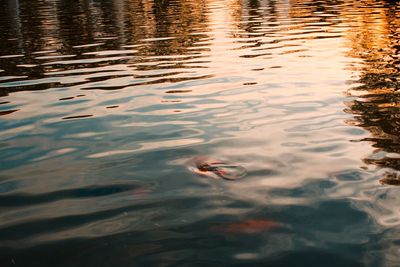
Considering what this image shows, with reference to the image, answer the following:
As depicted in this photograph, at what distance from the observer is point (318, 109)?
7.81 m

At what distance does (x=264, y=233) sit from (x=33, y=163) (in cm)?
368

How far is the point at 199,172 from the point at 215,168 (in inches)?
9.4

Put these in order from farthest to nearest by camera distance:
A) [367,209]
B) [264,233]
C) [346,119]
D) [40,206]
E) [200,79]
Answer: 1. [200,79]
2. [346,119]
3. [40,206]
4. [367,209]
5. [264,233]

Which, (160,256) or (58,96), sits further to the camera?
(58,96)

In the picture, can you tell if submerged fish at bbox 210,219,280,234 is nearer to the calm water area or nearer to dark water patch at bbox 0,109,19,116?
the calm water area

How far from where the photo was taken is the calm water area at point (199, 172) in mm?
3564

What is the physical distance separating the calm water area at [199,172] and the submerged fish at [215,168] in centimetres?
11

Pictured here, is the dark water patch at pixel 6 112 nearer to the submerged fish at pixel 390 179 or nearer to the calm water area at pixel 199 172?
the calm water area at pixel 199 172

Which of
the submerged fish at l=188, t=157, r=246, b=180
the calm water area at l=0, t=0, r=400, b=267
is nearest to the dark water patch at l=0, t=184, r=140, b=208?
the calm water area at l=0, t=0, r=400, b=267

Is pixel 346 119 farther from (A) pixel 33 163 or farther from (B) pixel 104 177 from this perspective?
(A) pixel 33 163

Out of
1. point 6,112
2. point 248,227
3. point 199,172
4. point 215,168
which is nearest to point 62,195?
point 199,172

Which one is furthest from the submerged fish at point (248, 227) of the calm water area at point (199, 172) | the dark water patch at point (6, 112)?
the dark water patch at point (6, 112)

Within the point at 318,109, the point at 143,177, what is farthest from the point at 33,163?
the point at 318,109

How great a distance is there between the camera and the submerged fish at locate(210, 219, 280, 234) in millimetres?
3791
